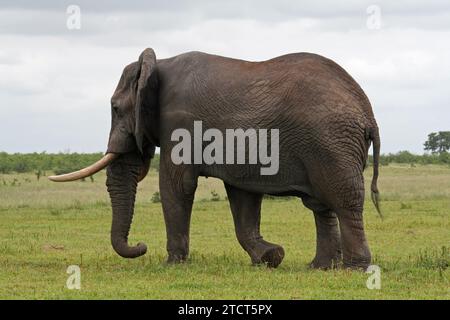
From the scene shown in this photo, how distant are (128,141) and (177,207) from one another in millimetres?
1102

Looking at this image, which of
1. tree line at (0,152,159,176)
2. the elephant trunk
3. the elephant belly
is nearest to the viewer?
the elephant belly

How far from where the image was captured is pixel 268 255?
13633 millimetres

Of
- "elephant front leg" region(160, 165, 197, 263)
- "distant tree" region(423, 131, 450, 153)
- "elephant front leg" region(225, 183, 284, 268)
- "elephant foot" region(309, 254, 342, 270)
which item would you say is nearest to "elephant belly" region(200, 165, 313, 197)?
"elephant front leg" region(160, 165, 197, 263)

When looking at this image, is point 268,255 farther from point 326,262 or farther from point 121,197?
point 121,197

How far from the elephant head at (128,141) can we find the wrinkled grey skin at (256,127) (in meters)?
0.01

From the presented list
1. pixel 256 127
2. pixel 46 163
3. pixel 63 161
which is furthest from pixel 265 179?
pixel 63 161

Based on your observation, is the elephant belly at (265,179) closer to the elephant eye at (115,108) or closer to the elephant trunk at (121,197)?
the elephant trunk at (121,197)

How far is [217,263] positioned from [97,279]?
196 cm

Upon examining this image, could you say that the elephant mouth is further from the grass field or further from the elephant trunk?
the grass field

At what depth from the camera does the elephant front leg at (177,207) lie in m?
13.5

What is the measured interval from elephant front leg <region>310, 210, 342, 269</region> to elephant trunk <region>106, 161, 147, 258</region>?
2.40 metres

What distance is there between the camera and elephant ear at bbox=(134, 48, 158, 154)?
13.5 meters

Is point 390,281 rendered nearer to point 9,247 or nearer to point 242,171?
point 242,171

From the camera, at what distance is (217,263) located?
13766 millimetres
